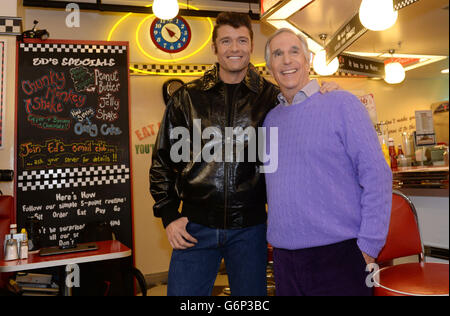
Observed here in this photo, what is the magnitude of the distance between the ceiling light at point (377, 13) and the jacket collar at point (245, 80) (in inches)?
73.7

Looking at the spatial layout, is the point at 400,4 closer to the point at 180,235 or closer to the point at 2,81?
the point at 180,235

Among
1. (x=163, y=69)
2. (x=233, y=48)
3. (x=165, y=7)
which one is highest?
(x=165, y=7)

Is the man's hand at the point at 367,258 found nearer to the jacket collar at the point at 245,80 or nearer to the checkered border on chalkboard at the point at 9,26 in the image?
the jacket collar at the point at 245,80

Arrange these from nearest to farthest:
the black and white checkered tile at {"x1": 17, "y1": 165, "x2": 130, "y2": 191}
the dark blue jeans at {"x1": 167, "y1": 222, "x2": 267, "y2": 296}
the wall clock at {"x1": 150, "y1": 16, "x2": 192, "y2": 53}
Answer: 1. the dark blue jeans at {"x1": 167, "y1": 222, "x2": 267, "y2": 296}
2. the black and white checkered tile at {"x1": 17, "y1": 165, "x2": 130, "y2": 191}
3. the wall clock at {"x1": 150, "y1": 16, "x2": 192, "y2": 53}

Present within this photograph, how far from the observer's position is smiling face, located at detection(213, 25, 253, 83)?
1808 millimetres

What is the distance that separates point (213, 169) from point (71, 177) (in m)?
3.16

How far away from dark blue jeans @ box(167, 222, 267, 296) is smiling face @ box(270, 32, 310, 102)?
660 millimetres

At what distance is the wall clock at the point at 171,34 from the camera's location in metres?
5.44

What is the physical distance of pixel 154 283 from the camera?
16.6ft

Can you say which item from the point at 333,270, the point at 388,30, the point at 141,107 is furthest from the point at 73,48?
the point at 388,30

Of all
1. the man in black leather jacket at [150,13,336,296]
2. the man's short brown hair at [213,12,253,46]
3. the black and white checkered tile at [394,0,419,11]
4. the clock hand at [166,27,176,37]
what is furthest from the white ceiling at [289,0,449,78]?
the man in black leather jacket at [150,13,336,296]

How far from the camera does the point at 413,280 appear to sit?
161 cm

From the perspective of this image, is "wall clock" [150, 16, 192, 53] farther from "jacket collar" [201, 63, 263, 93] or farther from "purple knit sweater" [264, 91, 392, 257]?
"purple knit sweater" [264, 91, 392, 257]

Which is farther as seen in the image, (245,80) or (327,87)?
(245,80)
